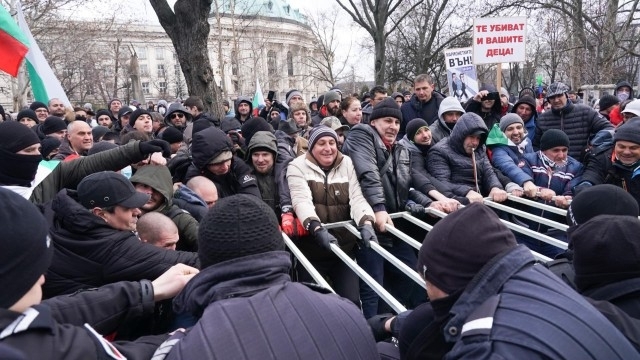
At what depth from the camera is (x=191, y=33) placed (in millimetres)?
7746

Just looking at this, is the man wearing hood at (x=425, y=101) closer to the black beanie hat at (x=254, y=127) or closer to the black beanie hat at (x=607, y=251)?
the black beanie hat at (x=254, y=127)

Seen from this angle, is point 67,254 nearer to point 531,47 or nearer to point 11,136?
point 11,136

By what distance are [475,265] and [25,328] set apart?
4.48 ft

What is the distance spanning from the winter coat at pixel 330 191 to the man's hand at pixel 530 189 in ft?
5.36

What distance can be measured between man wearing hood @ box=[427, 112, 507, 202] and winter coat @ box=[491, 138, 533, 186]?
0.22 metres

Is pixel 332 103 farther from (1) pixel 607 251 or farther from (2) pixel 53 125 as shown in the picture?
(1) pixel 607 251

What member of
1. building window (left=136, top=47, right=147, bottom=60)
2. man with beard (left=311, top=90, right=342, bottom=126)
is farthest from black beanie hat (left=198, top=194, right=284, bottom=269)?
building window (left=136, top=47, right=147, bottom=60)

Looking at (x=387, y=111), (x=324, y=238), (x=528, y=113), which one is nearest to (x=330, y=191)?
(x=324, y=238)

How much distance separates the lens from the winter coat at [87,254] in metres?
2.11

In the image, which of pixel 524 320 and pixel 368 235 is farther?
pixel 368 235

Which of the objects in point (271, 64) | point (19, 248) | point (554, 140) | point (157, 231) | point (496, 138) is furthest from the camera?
point (271, 64)

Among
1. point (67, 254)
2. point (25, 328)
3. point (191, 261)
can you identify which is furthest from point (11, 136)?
point (25, 328)

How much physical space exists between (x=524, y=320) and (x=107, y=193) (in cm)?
213

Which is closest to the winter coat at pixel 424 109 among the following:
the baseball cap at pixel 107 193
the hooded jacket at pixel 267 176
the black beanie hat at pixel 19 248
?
the hooded jacket at pixel 267 176
